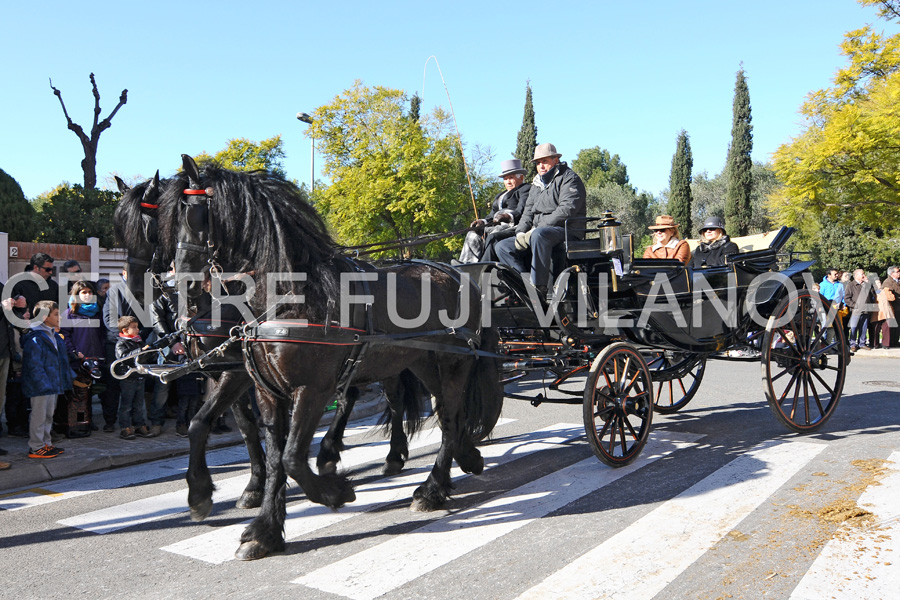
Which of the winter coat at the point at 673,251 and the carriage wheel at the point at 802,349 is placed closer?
the carriage wheel at the point at 802,349

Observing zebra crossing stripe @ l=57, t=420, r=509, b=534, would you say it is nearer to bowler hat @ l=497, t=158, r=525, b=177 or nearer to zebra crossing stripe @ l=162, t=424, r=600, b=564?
zebra crossing stripe @ l=162, t=424, r=600, b=564

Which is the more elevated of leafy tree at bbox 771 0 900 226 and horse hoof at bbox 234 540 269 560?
leafy tree at bbox 771 0 900 226

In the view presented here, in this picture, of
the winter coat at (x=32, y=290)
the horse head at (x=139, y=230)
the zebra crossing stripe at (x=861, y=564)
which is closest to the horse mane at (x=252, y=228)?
the horse head at (x=139, y=230)

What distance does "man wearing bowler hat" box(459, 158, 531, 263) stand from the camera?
6.09 m

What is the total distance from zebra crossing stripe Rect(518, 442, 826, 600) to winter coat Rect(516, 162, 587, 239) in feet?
7.42

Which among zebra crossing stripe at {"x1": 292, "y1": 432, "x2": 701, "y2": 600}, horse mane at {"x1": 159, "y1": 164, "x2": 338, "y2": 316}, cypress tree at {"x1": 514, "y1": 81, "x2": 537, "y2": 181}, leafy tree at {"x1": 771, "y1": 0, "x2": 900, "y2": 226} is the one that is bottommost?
zebra crossing stripe at {"x1": 292, "y1": 432, "x2": 701, "y2": 600}

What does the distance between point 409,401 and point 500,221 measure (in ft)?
6.01

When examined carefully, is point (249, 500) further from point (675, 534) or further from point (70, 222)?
point (70, 222)

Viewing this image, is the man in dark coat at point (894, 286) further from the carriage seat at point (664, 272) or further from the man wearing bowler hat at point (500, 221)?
the man wearing bowler hat at point (500, 221)

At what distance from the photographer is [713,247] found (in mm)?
7574

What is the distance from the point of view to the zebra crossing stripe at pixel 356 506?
→ 3924 millimetres

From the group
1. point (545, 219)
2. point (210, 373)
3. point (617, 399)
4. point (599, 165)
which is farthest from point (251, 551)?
point (599, 165)

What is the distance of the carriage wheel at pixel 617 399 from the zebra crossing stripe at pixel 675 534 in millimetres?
650

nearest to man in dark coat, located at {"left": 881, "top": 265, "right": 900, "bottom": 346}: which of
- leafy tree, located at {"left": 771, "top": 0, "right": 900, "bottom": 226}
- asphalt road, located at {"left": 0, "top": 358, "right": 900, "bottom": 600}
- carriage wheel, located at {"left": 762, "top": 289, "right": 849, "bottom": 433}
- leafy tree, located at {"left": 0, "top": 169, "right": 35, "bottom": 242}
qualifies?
leafy tree, located at {"left": 771, "top": 0, "right": 900, "bottom": 226}
